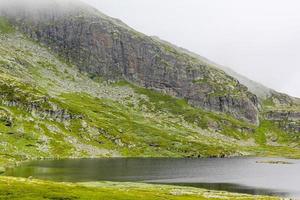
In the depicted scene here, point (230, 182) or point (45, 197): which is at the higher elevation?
point (45, 197)

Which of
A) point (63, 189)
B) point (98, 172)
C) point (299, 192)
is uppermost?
point (63, 189)

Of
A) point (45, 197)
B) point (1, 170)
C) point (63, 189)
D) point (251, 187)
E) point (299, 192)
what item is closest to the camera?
point (45, 197)

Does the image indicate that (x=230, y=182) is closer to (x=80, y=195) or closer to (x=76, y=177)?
(x=76, y=177)

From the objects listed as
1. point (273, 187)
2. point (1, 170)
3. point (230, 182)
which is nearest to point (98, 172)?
point (1, 170)

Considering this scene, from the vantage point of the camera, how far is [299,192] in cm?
12812

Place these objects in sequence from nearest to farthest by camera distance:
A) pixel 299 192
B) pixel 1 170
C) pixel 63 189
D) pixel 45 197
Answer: pixel 45 197
pixel 63 189
pixel 299 192
pixel 1 170

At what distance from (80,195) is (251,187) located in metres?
84.1

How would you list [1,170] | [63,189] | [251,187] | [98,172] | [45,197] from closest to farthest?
[45,197]
[63,189]
[251,187]
[1,170]
[98,172]

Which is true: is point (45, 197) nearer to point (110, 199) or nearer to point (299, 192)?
point (110, 199)

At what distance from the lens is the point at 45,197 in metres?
68.2

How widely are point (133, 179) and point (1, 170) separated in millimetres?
49175

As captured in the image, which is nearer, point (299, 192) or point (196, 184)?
point (299, 192)

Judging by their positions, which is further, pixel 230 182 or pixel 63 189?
pixel 230 182

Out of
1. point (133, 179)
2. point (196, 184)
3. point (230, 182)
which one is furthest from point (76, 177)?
point (230, 182)
